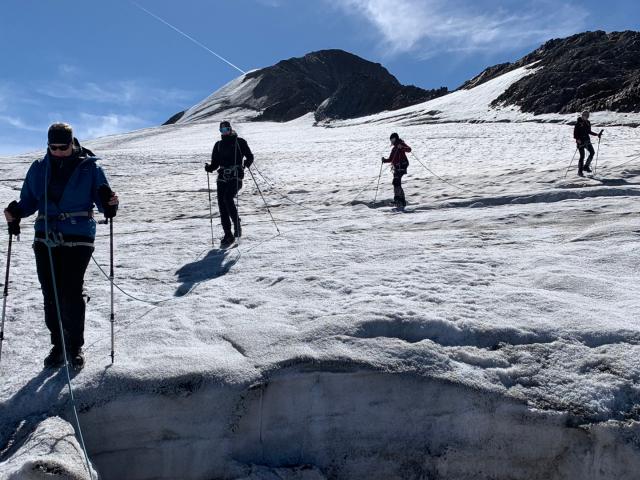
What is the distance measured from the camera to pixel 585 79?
47.3 metres

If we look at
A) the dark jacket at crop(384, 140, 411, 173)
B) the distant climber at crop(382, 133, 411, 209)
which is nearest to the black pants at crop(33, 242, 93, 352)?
the distant climber at crop(382, 133, 411, 209)

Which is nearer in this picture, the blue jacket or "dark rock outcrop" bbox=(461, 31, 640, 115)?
the blue jacket

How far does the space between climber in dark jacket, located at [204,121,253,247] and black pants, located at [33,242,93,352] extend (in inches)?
185

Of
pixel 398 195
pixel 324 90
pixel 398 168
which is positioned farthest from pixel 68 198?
pixel 324 90

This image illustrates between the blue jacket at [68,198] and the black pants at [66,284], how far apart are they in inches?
5.8

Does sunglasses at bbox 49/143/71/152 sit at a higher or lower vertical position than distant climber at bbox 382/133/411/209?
higher

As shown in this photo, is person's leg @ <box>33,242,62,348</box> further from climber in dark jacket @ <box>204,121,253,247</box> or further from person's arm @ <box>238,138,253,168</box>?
person's arm @ <box>238,138,253,168</box>

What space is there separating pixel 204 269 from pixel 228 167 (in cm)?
206

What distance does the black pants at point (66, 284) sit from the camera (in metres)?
4.66

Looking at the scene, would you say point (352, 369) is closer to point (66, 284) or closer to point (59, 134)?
point (66, 284)

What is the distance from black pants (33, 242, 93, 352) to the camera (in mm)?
4664

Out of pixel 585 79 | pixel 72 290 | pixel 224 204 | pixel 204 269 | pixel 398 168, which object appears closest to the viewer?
pixel 72 290

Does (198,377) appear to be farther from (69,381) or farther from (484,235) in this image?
(484,235)

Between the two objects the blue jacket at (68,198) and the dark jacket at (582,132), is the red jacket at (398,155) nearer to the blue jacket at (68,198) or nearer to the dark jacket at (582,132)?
the dark jacket at (582,132)
